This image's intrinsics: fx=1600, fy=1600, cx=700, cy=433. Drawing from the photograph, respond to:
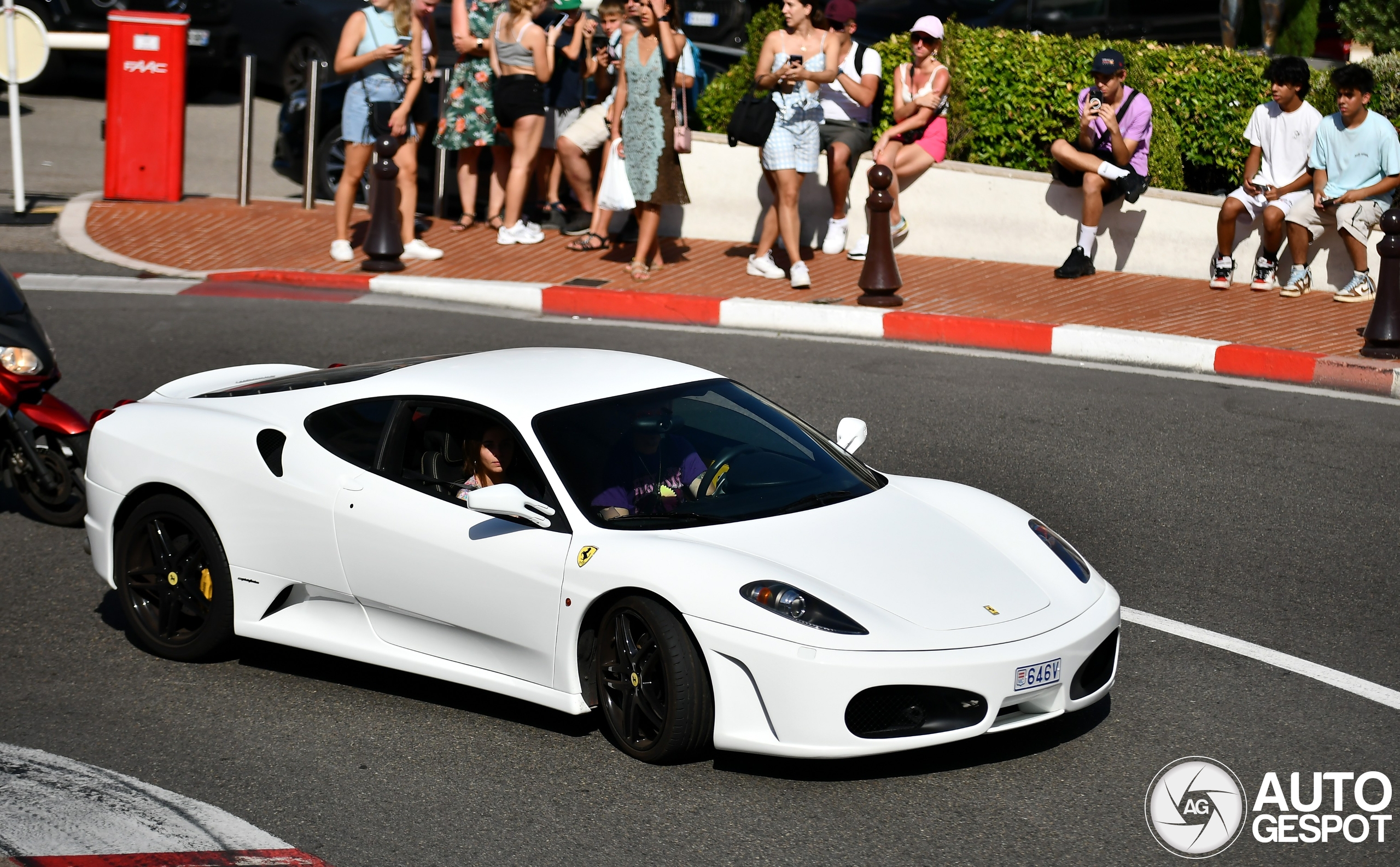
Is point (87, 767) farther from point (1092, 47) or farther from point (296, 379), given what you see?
point (1092, 47)

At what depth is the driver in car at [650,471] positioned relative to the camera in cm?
520

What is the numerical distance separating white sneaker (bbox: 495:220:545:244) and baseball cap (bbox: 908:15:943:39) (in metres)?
3.67

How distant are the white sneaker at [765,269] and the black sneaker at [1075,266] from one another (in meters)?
2.19

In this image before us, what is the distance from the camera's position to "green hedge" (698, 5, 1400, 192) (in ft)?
43.1

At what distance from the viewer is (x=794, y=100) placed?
40.0 ft

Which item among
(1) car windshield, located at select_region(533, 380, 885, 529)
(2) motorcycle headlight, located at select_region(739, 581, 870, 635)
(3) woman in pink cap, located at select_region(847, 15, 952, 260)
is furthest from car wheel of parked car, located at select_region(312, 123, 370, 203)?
(2) motorcycle headlight, located at select_region(739, 581, 870, 635)

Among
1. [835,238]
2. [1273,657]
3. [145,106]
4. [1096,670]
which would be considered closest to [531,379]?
[1096,670]

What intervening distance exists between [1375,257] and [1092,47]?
3120mm

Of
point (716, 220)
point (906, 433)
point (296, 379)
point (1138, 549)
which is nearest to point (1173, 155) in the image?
point (716, 220)

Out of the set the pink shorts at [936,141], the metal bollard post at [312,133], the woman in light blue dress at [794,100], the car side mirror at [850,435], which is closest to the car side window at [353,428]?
the car side mirror at [850,435]

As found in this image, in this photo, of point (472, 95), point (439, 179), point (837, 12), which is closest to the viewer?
point (837, 12)

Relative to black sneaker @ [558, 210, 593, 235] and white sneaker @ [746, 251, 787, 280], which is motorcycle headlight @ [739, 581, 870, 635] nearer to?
white sneaker @ [746, 251, 787, 280]

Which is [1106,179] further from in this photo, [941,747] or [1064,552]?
[941,747]

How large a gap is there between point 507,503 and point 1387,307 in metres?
7.11
